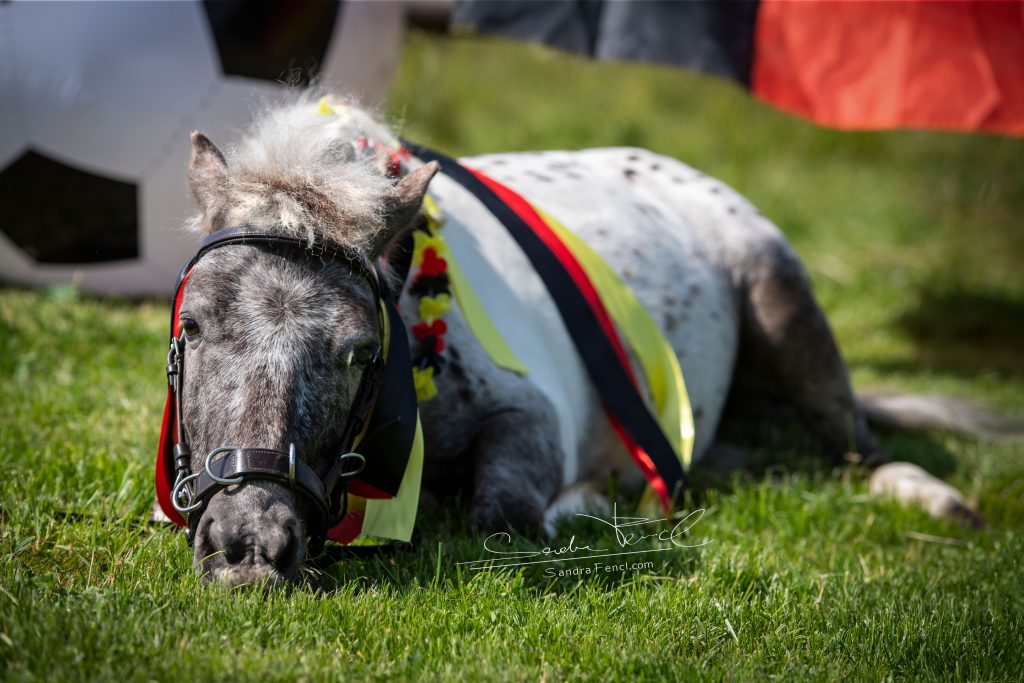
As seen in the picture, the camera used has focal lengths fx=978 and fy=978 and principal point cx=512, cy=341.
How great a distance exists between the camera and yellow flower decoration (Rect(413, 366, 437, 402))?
3295 mm

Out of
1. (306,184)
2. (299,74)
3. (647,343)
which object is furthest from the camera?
(647,343)

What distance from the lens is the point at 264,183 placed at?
2.78 m

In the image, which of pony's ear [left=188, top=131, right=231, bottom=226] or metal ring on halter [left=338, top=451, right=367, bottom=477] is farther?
pony's ear [left=188, top=131, right=231, bottom=226]

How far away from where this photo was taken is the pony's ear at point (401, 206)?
2826mm

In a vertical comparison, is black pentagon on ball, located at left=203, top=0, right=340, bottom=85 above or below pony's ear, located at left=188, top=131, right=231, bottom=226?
above

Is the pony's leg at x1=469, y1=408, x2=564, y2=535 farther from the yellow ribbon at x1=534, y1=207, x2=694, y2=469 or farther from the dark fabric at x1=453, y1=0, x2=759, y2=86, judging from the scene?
the dark fabric at x1=453, y1=0, x2=759, y2=86

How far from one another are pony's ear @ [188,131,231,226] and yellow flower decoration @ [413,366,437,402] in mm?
864

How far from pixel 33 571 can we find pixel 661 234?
3.11 meters

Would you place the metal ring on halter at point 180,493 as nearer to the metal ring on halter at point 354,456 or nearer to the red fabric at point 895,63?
the metal ring on halter at point 354,456

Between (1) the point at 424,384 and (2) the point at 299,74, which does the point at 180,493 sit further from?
(2) the point at 299,74

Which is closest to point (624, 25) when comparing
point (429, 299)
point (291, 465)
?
point (429, 299)

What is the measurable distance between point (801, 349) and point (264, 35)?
3.29 metres

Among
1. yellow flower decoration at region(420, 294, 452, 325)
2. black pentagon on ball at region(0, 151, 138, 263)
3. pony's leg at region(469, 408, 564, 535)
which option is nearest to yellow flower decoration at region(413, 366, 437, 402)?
yellow flower decoration at region(420, 294, 452, 325)

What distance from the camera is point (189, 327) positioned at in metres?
2.58
